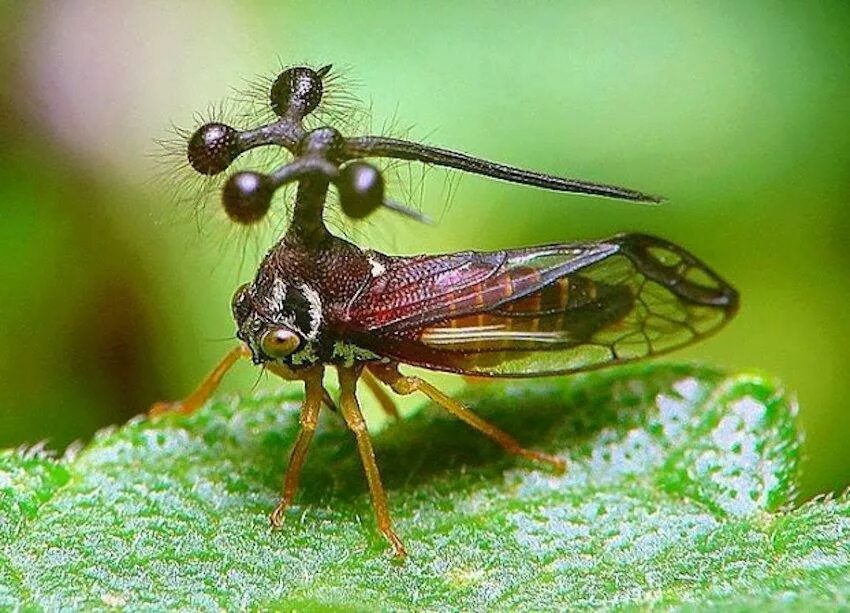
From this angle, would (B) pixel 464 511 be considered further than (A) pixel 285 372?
No

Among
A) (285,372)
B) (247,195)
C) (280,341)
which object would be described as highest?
(247,195)

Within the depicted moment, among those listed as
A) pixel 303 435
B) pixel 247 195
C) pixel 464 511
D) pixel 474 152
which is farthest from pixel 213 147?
pixel 474 152

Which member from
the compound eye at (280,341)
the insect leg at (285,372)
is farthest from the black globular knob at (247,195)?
the insect leg at (285,372)

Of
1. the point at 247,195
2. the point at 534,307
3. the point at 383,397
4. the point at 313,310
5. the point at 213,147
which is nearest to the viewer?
the point at 247,195

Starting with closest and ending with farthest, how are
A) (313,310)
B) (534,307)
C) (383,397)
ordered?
1. (313,310)
2. (534,307)
3. (383,397)

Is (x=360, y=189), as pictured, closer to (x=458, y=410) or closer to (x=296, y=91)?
(x=296, y=91)

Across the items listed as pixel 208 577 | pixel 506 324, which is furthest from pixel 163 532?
pixel 506 324
